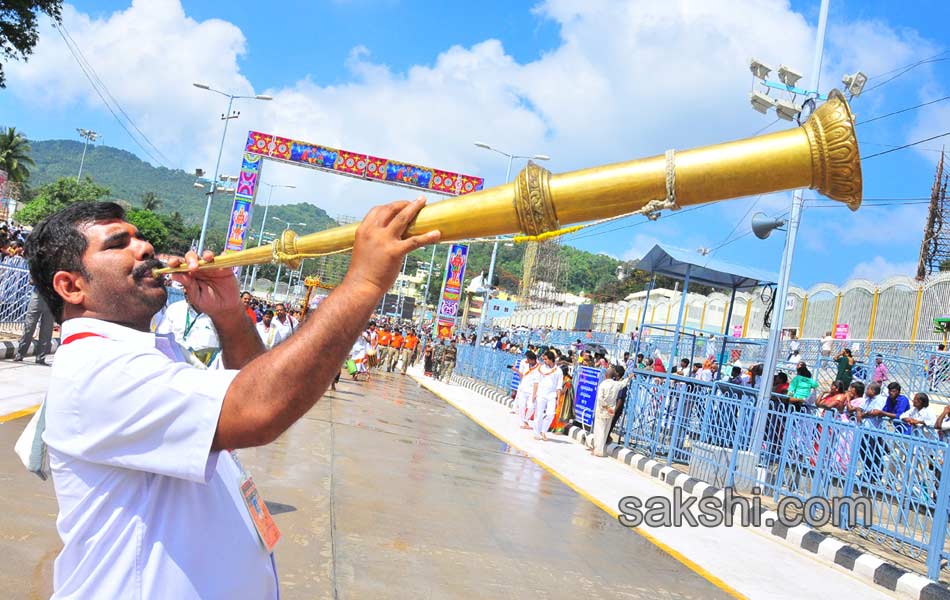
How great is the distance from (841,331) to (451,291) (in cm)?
1326

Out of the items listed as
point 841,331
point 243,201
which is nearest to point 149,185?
point 243,201

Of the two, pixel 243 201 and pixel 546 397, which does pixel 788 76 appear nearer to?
pixel 546 397

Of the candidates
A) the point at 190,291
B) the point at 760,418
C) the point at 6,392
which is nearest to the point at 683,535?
the point at 760,418

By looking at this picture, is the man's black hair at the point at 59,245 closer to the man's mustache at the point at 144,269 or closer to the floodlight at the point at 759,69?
the man's mustache at the point at 144,269

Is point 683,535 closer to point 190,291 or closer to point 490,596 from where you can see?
point 490,596

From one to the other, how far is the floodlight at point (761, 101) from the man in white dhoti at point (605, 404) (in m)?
4.46

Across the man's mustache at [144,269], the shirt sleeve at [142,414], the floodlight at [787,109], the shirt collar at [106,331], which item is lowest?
the shirt sleeve at [142,414]

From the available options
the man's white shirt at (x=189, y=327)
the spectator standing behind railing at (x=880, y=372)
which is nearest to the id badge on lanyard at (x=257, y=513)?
the man's white shirt at (x=189, y=327)

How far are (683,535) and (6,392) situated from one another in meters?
7.66

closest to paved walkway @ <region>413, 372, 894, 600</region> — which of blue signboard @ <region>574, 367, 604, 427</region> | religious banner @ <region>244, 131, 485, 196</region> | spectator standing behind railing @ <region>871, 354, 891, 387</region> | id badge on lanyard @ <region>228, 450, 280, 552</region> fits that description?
blue signboard @ <region>574, 367, 604, 427</region>

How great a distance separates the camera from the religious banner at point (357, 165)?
80.2 ft

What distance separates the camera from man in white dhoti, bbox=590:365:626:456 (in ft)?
40.7

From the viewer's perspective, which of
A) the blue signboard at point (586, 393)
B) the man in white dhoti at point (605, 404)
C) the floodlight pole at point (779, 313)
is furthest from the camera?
the blue signboard at point (586, 393)

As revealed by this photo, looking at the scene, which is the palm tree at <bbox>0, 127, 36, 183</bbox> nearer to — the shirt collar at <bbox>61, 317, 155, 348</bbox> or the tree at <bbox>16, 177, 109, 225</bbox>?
the tree at <bbox>16, 177, 109, 225</bbox>
